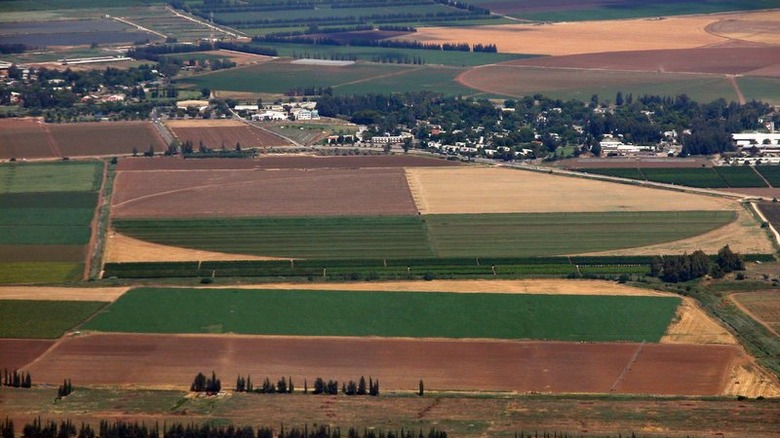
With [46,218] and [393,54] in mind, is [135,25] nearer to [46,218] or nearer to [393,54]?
[393,54]

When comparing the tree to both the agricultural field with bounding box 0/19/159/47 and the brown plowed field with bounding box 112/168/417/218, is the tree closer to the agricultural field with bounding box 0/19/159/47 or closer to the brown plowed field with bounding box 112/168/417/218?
the brown plowed field with bounding box 112/168/417/218

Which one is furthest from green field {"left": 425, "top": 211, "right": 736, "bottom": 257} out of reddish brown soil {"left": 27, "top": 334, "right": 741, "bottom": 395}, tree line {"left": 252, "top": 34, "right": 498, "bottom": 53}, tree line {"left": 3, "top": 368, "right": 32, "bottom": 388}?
tree line {"left": 252, "top": 34, "right": 498, "bottom": 53}

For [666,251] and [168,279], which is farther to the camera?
[666,251]

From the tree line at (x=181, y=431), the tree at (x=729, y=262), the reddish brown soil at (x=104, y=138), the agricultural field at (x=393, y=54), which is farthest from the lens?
the agricultural field at (x=393, y=54)

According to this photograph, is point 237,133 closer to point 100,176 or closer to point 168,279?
point 100,176

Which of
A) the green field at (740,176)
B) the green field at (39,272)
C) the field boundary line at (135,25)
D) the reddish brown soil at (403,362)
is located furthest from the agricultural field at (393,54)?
the reddish brown soil at (403,362)

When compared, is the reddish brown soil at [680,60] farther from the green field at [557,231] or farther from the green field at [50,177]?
the green field at [50,177]

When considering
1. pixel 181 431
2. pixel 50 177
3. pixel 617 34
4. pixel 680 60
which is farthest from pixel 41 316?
pixel 617 34

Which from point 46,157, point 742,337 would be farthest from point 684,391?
point 46,157
